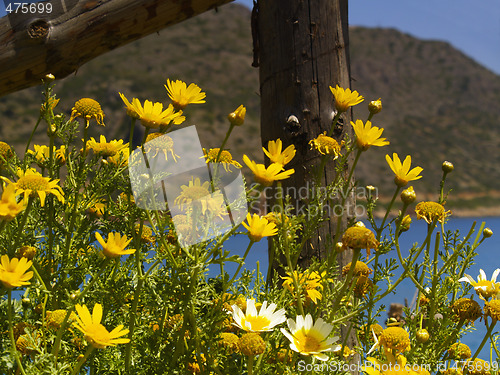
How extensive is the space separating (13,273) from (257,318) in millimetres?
435

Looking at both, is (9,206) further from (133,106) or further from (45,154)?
(45,154)

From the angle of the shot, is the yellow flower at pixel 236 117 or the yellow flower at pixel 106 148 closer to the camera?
the yellow flower at pixel 236 117

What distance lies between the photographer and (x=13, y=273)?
0.68m

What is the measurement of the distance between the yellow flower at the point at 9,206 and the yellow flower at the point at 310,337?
49 cm

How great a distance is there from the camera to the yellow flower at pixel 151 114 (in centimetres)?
87

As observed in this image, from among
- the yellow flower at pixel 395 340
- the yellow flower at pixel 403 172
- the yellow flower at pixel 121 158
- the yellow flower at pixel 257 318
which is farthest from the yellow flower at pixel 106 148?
the yellow flower at pixel 395 340

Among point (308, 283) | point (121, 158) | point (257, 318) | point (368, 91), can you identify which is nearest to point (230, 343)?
point (257, 318)

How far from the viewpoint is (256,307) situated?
97cm

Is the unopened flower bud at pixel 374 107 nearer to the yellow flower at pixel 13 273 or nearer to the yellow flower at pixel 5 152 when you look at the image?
the yellow flower at pixel 13 273

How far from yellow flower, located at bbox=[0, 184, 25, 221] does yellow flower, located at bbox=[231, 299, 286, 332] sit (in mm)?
414

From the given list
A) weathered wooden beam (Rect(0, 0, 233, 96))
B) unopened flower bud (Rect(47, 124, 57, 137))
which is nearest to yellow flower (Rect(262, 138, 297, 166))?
unopened flower bud (Rect(47, 124, 57, 137))

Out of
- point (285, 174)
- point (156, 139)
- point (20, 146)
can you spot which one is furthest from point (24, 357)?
point (20, 146)

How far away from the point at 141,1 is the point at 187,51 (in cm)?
3701

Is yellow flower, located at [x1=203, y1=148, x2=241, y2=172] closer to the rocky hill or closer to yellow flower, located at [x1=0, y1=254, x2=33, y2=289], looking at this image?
yellow flower, located at [x1=0, y1=254, x2=33, y2=289]
